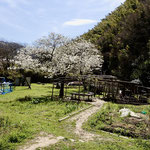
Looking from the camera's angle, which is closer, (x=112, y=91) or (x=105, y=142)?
(x=105, y=142)

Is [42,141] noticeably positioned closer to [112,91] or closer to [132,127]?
[132,127]

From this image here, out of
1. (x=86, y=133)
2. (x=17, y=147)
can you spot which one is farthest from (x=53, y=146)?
(x=86, y=133)

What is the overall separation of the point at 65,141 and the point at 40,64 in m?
12.1

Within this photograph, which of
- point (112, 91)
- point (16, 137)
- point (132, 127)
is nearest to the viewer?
point (16, 137)

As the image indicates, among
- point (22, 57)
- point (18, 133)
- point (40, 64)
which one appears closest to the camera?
point (18, 133)

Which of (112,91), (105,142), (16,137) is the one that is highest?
(112,91)

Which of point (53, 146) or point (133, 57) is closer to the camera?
point (53, 146)

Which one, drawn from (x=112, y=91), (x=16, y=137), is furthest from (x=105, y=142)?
(x=112, y=91)

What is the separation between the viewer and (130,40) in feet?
101

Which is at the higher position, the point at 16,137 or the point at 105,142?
the point at 16,137

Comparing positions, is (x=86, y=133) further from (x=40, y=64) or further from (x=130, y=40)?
(x=130, y=40)

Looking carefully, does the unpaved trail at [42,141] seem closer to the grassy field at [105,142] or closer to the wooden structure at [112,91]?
the grassy field at [105,142]

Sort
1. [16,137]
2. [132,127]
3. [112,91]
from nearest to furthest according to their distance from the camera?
[16,137]
[132,127]
[112,91]

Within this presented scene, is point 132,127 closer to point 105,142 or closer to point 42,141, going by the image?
point 105,142
